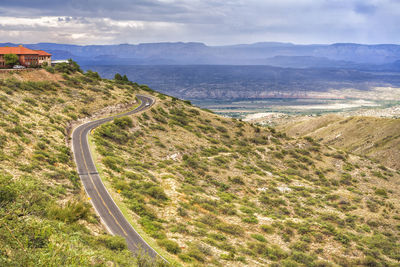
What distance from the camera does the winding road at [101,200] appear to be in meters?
24.1

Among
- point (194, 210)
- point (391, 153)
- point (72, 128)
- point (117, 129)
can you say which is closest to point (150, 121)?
point (117, 129)

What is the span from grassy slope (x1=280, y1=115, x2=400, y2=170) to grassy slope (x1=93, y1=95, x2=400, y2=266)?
27224mm

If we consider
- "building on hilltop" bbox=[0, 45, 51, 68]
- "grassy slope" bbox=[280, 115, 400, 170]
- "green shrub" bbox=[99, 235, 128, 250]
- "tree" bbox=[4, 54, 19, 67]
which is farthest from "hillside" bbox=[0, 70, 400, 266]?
"grassy slope" bbox=[280, 115, 400, 170]

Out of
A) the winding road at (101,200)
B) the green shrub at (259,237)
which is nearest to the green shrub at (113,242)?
the winding road at (101,200)

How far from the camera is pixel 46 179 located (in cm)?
2798

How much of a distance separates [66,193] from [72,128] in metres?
26.9

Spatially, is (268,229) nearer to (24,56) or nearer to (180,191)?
(180,191)

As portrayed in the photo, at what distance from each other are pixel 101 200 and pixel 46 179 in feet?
18.2

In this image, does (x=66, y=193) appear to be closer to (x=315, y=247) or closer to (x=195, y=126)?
(x=315, y=247)

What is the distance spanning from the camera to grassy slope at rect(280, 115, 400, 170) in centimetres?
9044

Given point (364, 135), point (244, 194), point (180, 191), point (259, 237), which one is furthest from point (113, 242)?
point (364, 135)

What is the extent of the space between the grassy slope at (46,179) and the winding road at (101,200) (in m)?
1.08

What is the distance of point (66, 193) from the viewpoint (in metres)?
27.5

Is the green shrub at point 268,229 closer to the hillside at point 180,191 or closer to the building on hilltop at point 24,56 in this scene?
the hillside at point 180,191
